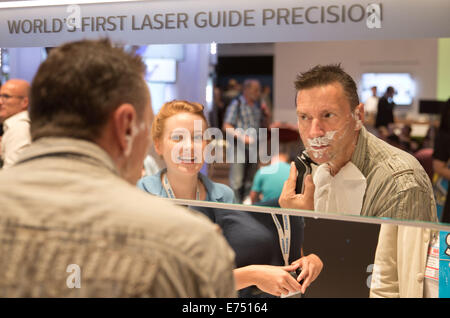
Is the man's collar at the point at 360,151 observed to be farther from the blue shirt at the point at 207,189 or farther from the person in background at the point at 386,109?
the blue shirt at the point at 207,189

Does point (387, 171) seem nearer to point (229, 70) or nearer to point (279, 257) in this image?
point (279, 257)

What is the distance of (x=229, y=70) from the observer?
103 inches

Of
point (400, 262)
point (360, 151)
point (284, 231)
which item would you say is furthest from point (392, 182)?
point (284, 231)

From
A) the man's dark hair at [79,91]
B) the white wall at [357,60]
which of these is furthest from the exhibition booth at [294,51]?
the man's dark hair at [79,91]

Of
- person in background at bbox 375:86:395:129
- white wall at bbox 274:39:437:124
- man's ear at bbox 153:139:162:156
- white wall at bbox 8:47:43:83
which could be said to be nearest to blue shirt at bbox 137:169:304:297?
man's ear at bbox 153:139:162:156

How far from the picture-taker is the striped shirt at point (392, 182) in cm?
223

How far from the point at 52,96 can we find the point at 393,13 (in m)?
1.65

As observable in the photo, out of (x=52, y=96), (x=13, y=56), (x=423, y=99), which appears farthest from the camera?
(x=13, y=56)

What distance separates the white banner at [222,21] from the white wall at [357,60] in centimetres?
4

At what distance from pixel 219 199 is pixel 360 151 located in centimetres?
75

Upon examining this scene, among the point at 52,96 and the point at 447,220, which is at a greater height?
the point at 52,96

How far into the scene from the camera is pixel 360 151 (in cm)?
231

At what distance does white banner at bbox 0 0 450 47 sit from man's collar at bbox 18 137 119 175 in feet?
5.12

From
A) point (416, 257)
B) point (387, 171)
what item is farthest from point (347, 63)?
point (416, 257)
